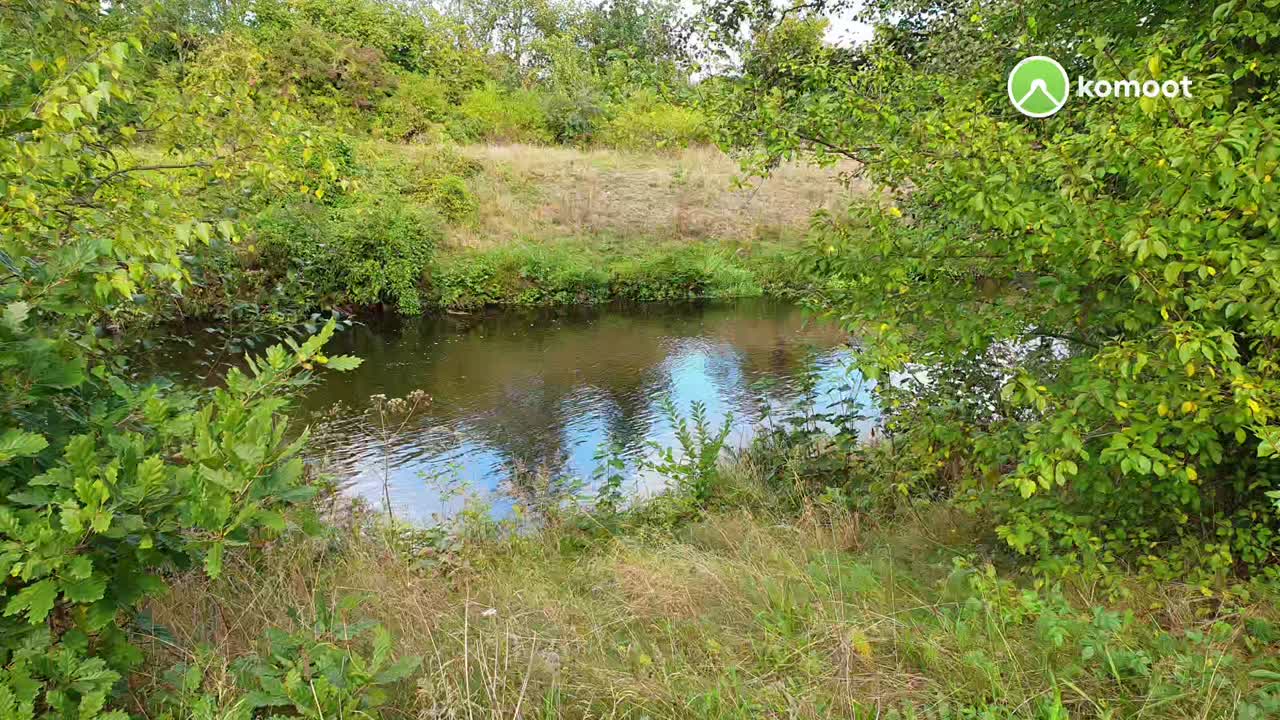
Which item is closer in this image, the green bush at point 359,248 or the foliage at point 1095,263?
the foliage at point 1095,263

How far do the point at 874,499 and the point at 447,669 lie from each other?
137 inches

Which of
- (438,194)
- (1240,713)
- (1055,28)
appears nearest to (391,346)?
(438,194)

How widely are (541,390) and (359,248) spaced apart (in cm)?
702

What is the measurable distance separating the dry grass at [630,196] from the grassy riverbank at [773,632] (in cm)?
1585

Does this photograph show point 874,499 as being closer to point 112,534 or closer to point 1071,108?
point 1071,108

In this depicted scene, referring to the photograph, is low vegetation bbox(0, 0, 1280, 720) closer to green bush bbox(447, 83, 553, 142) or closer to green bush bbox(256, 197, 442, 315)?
green bush bbox(256, 197, 442, 315)

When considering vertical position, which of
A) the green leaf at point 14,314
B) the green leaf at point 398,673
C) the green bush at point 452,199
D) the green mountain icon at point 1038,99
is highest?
the green bush at point 452,199

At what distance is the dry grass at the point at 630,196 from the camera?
65.4 feet

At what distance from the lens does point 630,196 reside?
70.5 feet

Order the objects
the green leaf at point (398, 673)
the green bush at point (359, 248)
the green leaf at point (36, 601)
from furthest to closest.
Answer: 1. the green bush at point (359, 248)
2. the green leaf at point (398, 673)
3. the green leaf at point (36, 601)

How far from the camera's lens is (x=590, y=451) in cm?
860

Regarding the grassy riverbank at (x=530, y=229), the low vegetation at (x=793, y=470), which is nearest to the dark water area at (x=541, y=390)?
the grassy riverbank at (x=530, y=229)

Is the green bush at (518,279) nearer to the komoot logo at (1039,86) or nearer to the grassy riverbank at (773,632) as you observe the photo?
the grassy riverbank at (773,632)

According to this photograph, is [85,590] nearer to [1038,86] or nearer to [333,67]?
[1038,86]
